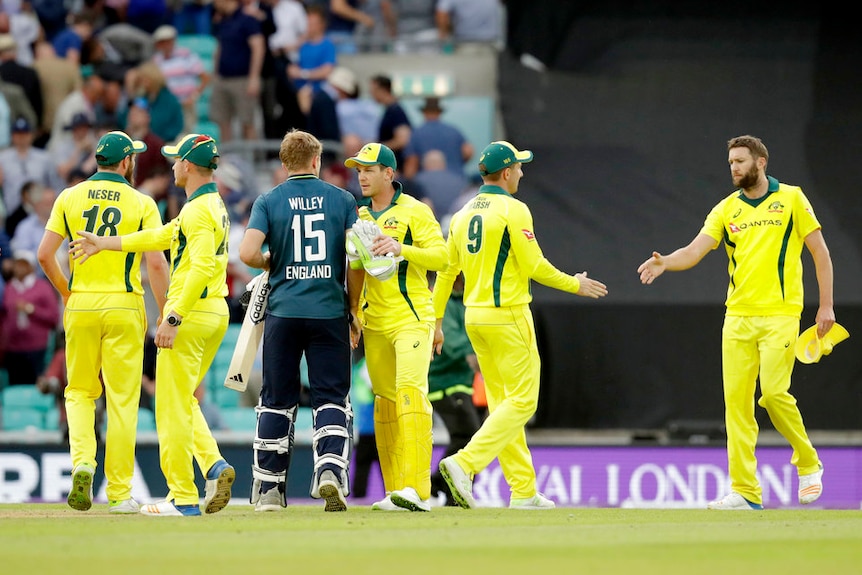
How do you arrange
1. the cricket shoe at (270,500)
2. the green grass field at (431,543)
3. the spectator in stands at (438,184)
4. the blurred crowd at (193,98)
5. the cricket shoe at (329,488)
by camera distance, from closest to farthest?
the green grass field at (431,543) < the cricket shoe at (329,488) < the cricket shoe at (270,500) < the blurred crowd at (193,98) < the spectator in stands at (438,184)

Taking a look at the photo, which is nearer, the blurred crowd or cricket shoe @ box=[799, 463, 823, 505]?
cricket shoe @ box=[799, 463, 823, 505]

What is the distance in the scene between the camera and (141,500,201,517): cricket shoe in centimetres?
938

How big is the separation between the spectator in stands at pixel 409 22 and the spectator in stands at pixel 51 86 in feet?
13.5

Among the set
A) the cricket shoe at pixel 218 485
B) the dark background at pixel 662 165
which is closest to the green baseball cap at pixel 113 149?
the cricket shoe at pixel 218 485

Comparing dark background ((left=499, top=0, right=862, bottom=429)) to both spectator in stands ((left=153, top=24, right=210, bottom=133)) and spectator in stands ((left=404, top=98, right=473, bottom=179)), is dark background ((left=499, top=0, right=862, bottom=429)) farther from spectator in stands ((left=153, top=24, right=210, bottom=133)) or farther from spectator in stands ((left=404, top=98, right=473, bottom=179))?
spectator in stands ((left=153, top=24, right=210, bottom=133))

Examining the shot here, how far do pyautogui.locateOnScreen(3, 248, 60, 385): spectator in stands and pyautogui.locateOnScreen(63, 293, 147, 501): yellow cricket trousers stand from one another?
22.8 feet

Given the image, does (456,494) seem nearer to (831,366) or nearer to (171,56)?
(831,366)

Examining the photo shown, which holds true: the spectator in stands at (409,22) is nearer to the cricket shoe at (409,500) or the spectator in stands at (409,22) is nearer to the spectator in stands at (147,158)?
the spectator in stands at (147,158)

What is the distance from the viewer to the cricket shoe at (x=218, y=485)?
9344mm

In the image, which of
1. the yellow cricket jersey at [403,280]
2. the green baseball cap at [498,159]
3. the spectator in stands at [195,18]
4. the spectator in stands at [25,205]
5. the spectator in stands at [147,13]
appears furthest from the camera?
the spectator in stands at [195,18]

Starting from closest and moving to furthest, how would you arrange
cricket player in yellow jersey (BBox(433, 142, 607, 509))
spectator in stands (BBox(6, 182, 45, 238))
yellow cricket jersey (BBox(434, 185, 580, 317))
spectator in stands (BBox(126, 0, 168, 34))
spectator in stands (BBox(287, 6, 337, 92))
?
1. cricket player in yellow jersey (BBox(433, 142, 607, 509))
2. yellow cricket jersey (BBox(434, 185, 580, 317))
3. spectator in stands (BBox(6, 182, 45, 238))
4. spectator in stands (BBox(287, 6, 337, 92))
5. spectator in stands (BBox(126, 0, 168, 34))

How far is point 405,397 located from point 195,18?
40.9 ft

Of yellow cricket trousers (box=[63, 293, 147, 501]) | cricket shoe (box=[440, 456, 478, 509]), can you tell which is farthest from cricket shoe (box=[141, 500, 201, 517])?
cricket shoe (box=[440, 456, 478, 509])

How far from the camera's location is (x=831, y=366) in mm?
15695
